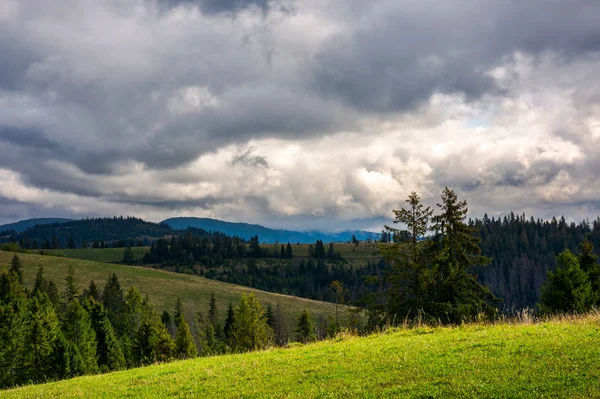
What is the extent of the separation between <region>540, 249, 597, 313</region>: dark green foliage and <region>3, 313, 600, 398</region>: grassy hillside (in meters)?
27.2

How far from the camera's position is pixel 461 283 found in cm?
3152

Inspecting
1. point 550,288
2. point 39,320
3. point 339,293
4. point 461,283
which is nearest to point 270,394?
point 461,283

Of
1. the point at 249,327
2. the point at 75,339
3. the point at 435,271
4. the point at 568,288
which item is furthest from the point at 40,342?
the point at 568,288

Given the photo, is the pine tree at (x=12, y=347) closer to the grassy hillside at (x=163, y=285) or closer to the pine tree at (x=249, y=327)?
the pine tree at (x=249, y=327)

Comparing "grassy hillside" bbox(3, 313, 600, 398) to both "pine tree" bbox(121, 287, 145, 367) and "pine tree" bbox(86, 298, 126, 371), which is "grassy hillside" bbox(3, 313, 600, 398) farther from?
"pine tree" bbox(121, 287, 145, 367)

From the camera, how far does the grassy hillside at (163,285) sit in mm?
134500

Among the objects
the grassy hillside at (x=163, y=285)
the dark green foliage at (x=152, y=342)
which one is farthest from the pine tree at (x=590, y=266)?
the grassy hillside at (x=163, y=285)

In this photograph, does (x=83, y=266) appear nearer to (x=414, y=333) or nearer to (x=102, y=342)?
(x=102, y=342)

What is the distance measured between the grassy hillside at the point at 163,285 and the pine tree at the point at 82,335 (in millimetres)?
64444

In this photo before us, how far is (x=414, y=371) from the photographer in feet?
38.2

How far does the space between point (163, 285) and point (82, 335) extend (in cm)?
9192

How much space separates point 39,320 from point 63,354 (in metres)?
5.42

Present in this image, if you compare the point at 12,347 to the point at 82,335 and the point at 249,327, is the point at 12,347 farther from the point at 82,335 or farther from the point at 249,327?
the point at 249,327

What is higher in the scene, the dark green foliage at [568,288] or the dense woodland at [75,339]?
the dark green foliage at [568,288]
